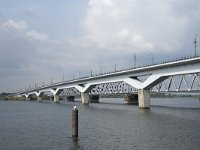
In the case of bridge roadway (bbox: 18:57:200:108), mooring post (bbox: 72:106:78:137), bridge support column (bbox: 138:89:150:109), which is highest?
bridge roadway (bbox: 18:57:200:108)

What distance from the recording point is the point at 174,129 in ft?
139

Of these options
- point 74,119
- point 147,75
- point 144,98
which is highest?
point 147,75

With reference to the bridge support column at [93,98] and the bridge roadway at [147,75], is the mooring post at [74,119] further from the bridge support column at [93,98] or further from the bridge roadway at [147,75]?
the bridge support column at [93,98]

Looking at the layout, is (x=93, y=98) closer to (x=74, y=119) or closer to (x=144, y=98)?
(x=144, y=98)

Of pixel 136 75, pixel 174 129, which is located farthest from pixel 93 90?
pixel 174 129

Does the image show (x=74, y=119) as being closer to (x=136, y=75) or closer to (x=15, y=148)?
(x=15, y=148)

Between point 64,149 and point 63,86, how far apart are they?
135 metres

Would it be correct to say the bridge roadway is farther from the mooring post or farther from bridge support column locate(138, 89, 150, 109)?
the mooring post

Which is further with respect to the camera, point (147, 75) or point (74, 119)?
point (147, 75)

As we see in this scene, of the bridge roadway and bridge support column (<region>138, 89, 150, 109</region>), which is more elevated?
the bridge roadway

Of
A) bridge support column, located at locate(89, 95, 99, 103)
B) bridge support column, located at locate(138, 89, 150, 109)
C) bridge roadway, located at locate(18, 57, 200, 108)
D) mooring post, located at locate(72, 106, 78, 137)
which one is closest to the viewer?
mooring post, located at locate(72, 106, 78, 137)

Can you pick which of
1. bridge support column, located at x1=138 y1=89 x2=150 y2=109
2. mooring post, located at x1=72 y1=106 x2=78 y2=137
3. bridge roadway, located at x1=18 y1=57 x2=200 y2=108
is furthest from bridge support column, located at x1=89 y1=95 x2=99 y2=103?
mooring post, located at x1=72 y1=106 x2=78 y2=137

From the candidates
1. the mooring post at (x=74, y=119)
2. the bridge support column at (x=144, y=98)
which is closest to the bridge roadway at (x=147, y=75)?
the bridge support column at (x=144, y=98)

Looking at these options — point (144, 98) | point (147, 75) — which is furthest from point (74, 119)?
point (147, 75)
